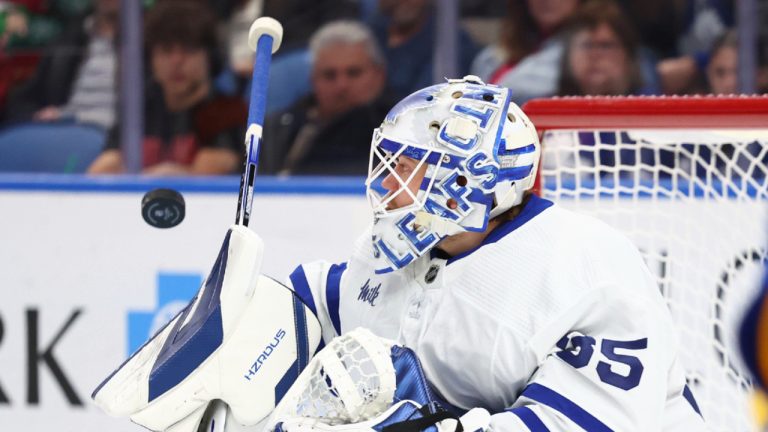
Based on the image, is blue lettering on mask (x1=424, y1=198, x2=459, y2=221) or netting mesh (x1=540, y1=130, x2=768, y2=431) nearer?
blue lettering on mask (x1=424, y1=198, x2=459, y2=221)

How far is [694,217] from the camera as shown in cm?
293

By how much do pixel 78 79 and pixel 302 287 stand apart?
223 cm

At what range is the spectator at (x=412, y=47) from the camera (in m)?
4.08

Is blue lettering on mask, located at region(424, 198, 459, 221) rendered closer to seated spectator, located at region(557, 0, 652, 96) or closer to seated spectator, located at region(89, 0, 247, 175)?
seated spectator, located at region(557, 0, 652, 96)

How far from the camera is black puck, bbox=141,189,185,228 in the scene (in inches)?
131

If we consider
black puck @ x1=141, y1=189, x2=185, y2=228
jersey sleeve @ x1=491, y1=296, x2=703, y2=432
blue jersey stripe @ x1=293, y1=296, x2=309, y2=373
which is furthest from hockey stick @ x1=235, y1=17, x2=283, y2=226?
black puck @ x1=141, y1=189, x2=185, y2=228

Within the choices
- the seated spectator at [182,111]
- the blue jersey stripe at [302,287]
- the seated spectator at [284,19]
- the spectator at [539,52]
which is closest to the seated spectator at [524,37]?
the spectator at [539,52]

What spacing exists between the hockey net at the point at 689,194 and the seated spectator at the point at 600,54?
0.96 metres

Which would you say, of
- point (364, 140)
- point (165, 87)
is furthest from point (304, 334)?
point (165, 87)

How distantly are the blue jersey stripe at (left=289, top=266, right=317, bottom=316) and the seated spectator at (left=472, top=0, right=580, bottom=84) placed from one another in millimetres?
1745

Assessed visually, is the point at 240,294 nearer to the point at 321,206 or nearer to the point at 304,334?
the point at 304,334

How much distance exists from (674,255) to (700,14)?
135 centimetres

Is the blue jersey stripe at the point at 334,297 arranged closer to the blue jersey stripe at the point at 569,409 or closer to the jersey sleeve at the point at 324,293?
the jersey sleeve at the point at 324,293

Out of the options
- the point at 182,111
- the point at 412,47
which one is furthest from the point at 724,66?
the point at 182,111
